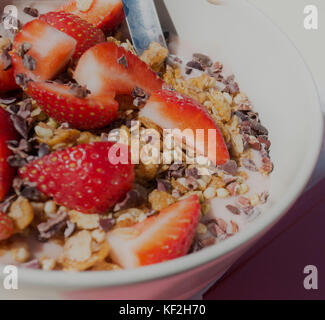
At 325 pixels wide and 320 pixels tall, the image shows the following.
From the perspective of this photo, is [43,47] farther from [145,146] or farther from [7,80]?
[145,146]

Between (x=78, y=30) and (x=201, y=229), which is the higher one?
(x=78, y=30)

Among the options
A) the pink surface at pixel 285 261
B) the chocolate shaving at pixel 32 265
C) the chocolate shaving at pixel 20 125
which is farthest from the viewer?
the pink surface at pixel 285 261

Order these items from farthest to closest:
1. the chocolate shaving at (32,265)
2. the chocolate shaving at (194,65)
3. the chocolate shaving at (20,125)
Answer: the chocolate shaving at (194,65), the chocolate shaving at (20,125), the chocolate shaving at (32,265)

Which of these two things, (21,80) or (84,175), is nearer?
(84,175)

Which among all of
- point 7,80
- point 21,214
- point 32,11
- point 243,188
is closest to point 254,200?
point 243,188

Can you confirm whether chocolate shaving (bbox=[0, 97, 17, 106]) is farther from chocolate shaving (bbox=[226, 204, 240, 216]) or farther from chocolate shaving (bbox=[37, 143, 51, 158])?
chocolate shaving (bbox=[226, 204, 240, 216])

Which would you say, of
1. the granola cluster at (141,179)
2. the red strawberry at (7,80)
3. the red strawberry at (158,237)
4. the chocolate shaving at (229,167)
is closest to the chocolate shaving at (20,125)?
the granola cluster at (141,179)

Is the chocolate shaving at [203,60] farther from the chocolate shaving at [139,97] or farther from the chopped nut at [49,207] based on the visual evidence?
the chopped nut at [49,207]
